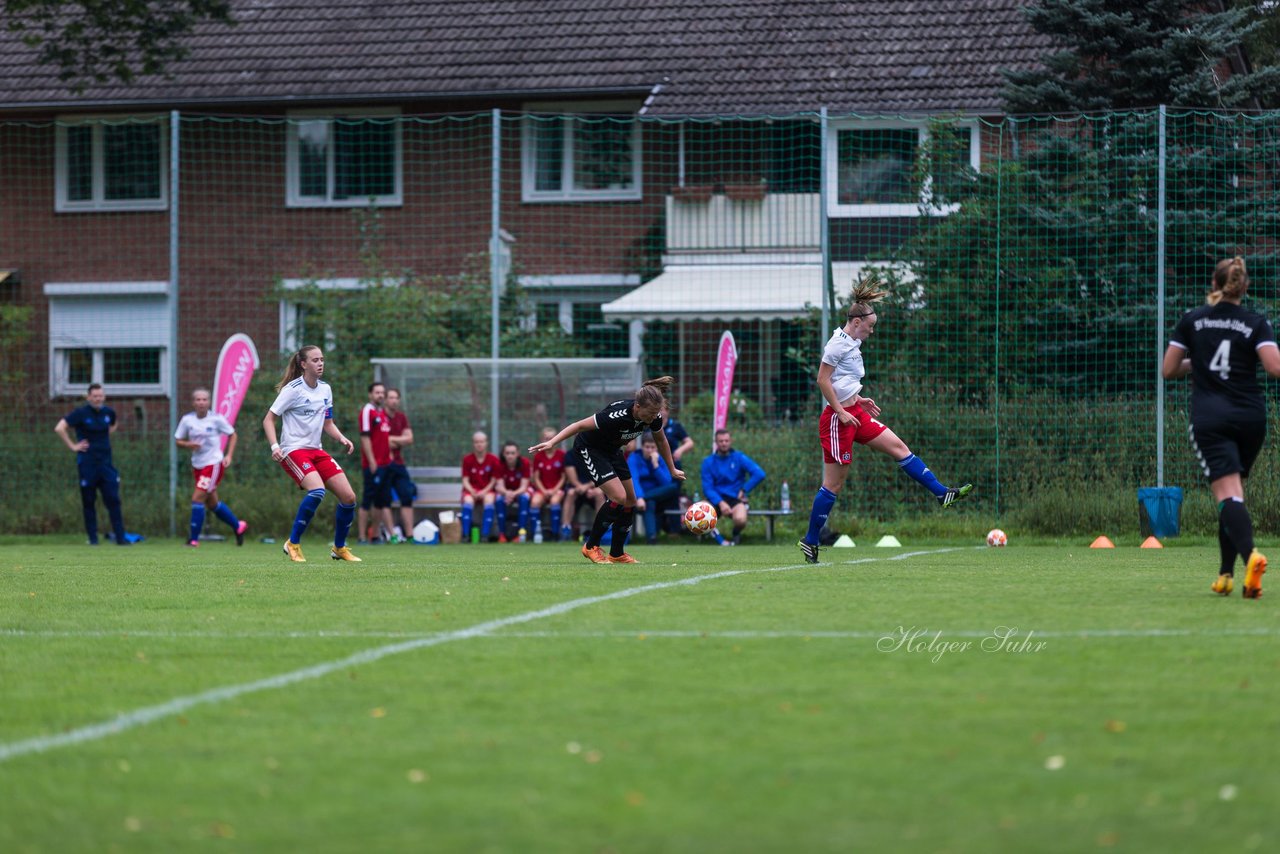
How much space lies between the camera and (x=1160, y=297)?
18922mm

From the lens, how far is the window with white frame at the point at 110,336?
28.2m

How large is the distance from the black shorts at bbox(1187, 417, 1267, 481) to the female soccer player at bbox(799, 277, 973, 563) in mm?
3983

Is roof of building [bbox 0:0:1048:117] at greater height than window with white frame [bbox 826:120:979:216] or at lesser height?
greater

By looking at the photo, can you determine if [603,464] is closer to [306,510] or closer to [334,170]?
[306,510]

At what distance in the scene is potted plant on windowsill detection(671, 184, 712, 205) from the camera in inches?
1033

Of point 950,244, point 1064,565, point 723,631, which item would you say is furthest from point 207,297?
point 723,631

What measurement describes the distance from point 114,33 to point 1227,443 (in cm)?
2473

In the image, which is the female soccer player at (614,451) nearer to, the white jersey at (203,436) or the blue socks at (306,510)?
the blue socks at (306,510)

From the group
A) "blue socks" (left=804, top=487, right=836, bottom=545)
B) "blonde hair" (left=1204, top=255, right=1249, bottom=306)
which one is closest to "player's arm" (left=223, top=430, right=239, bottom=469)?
"blue socks" (left=804, top=487, right=836, bottom=545)

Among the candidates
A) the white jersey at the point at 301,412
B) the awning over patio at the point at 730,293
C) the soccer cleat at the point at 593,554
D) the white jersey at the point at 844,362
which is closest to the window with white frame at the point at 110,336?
the awning over patio at the point at 730,293

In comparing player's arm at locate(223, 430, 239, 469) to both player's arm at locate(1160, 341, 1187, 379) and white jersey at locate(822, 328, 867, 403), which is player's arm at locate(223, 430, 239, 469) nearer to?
white jersey at locate(822, 328, 867, 403)

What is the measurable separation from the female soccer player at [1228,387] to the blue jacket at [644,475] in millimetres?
10901

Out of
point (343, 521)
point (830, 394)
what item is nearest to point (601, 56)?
point (343, 521)

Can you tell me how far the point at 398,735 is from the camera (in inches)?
207
